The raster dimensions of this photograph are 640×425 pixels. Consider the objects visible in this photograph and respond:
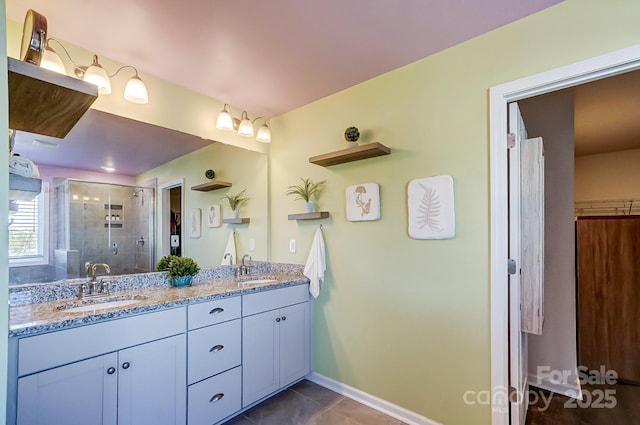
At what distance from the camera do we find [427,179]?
1.95 meters

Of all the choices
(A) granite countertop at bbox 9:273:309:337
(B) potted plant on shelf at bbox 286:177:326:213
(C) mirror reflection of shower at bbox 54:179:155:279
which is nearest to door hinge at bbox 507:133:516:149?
(B) potted plant on shelf at bbox 286:177:326:213

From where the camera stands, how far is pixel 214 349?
6.15 feet

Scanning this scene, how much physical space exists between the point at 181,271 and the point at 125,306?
0.63m

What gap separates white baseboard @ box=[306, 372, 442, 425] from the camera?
1.98 m

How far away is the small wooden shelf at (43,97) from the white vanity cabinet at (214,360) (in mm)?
1179

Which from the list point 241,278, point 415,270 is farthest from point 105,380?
point 415,270

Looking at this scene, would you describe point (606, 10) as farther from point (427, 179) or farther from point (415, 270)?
point (415, 270)

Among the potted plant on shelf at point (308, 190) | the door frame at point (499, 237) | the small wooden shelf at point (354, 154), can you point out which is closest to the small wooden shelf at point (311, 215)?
the potted plant on shelf at point (308, 190)

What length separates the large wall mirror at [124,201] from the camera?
5.65 ft

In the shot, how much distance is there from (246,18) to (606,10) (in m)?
1.75

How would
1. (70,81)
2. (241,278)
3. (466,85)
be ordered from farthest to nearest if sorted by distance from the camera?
(241,278)
(466,85)
(70,81)

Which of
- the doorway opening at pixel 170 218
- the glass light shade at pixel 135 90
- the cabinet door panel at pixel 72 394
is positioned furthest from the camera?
the doorway opening at pixel 170 218

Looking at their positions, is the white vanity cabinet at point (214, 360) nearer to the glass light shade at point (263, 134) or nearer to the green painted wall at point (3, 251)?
the green painted wall at point (3, 251)

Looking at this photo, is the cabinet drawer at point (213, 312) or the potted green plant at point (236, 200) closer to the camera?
the cabinet drawer at point (213, 312)
